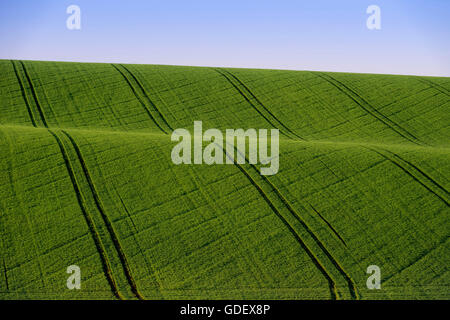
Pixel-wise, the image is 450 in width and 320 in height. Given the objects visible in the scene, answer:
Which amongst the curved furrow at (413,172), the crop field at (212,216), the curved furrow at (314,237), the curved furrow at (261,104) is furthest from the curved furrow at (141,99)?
the curved furrow at (413,172)

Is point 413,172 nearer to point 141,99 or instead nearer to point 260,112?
point 260,112

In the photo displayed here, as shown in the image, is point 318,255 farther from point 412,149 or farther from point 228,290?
point 412,149

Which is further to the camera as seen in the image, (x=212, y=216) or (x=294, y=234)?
(x=212, y=216)

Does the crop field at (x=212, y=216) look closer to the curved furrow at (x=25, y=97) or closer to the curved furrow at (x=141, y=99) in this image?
the curved furrow at (x=25, y=97)

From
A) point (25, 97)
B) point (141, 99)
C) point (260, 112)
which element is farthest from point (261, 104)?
point (25, 97)

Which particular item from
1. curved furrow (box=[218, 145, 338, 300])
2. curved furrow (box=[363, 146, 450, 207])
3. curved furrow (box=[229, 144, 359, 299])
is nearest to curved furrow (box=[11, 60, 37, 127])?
curved furrow (box=[218, 145, 338, 300])

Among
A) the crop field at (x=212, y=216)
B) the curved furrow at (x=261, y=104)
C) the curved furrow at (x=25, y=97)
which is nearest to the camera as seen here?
the crop field at (x=212, y=216)

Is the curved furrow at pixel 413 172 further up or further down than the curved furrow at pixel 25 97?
further down

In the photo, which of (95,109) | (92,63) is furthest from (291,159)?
(92,63)
